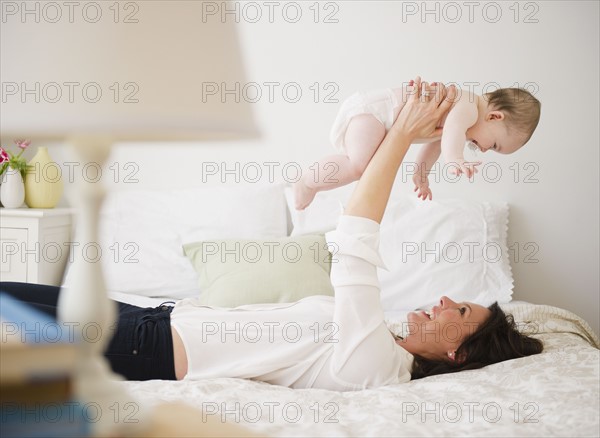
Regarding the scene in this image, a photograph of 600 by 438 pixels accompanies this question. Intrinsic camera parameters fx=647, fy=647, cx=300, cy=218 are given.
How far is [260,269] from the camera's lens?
2322mm

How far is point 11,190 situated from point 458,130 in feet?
7.24

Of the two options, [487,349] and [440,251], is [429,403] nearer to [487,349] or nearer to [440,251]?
[487,349]

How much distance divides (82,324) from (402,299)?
6.58 feet

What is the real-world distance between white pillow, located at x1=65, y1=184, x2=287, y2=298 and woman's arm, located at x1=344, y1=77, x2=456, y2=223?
1221 mm

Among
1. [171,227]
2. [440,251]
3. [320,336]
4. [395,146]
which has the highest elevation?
[395,146]

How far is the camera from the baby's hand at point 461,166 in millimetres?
1415

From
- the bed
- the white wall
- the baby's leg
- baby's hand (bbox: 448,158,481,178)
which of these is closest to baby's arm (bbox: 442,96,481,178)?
baby's hand (bbox: 448,158,481,178)

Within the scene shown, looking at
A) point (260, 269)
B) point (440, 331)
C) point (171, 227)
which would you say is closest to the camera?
point (440, 331)

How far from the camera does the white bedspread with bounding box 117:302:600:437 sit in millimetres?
1227

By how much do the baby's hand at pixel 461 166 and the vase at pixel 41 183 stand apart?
2.21 metres

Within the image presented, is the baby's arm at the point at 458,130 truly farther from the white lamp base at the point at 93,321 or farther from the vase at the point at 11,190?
the vase at the point at 11,190

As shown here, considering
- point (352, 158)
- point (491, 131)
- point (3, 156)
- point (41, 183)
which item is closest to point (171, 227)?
point (41, 183)

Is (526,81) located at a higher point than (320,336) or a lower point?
higher

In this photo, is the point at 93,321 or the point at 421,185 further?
the point at 421,185
